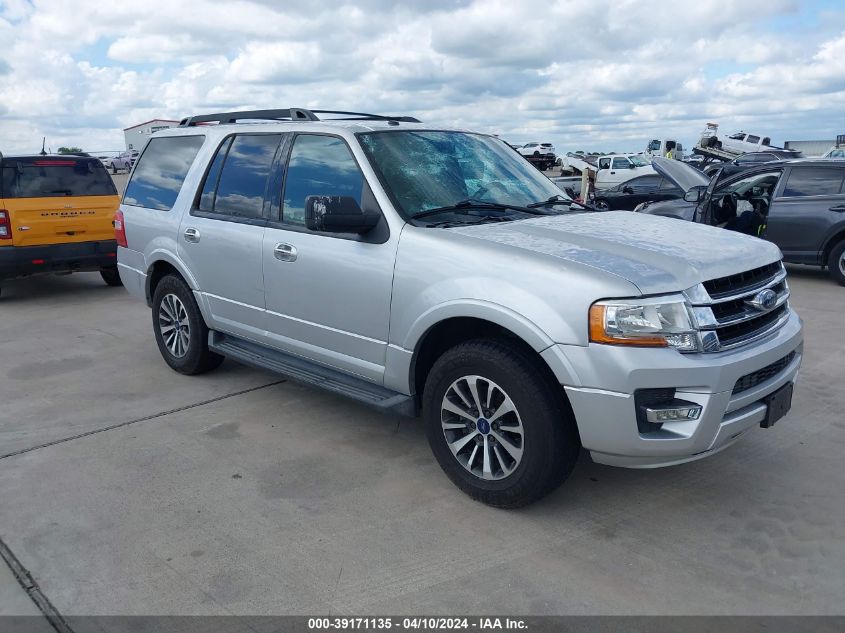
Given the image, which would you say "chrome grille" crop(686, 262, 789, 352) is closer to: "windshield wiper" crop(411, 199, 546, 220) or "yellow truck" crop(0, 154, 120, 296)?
"windshield wiper" crop(411, 199, 546, 220)

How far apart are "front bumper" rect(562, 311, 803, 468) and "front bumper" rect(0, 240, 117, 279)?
7.54m

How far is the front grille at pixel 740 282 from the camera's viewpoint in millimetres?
3252

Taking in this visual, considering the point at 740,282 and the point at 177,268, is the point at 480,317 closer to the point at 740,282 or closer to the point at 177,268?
the point at 740,282

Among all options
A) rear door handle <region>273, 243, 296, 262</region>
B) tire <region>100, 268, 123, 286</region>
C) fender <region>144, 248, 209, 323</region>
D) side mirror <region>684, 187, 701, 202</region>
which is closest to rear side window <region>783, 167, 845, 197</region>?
side mirror <region>684, 187, 701, 202</region>

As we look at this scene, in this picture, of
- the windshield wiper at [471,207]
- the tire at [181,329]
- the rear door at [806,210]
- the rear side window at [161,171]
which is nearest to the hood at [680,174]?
the rear door at [806,210]

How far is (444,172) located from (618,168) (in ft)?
95.8

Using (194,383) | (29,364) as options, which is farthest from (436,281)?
(29,364)

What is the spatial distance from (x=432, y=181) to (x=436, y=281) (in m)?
0.84

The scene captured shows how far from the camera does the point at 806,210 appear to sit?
9469 millimetres

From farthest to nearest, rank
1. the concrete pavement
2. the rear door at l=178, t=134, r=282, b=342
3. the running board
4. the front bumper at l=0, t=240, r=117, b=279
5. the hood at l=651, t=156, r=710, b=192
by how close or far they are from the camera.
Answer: the hood at l=651, t=156, r=710, b=192, the front bumper at l=0, t=240, r=117, b=279, the rear door at l=178, t=134, r=282, b=342, the running board, the concrete pavement

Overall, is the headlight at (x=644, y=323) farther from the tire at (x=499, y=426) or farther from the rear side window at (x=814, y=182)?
the rear side window at (x=814, y=182)

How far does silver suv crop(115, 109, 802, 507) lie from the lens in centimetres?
308

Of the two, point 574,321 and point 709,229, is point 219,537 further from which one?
point 709,229

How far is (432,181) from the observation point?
13.7 feet
